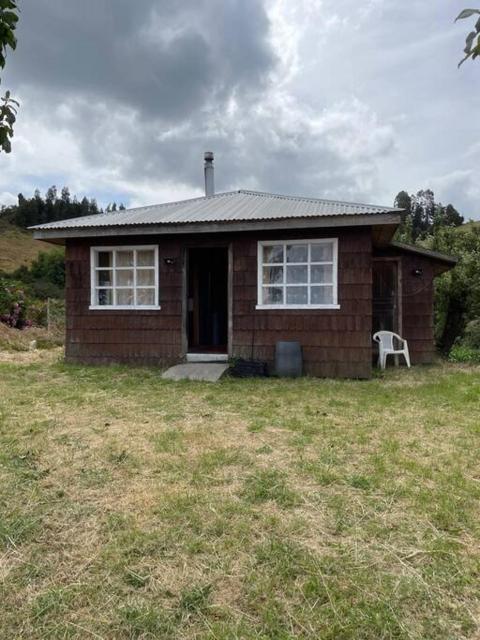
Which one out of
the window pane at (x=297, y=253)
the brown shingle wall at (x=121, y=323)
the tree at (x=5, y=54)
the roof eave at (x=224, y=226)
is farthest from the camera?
the brown shingle wall at (x=121, y=323)

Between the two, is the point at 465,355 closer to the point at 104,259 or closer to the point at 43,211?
the point at 104,259

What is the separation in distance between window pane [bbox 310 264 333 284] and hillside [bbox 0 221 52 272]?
19068 mm

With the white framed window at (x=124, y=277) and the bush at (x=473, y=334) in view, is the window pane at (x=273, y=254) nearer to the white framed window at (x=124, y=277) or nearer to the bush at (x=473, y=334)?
the white framed window at (x=124, y=277)

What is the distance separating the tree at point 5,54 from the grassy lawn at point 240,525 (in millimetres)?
1794

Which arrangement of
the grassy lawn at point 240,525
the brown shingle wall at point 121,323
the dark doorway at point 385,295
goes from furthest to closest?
the dark doorway at point 385,295 → the brown shingle wall at point 121,323 → the grassy lawn at point 240,525

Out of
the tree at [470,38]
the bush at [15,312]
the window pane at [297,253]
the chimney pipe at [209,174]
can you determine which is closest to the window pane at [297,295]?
the window pane at [297,253]

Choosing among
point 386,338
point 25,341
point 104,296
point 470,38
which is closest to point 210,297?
point 104,296

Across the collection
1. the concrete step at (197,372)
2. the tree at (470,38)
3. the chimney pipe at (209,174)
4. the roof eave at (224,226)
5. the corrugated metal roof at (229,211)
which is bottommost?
the concrete step at (197,372)

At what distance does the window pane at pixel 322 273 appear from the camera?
24.5 ft

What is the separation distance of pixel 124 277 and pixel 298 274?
325 centimetres

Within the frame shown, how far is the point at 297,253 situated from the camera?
24.9 ft

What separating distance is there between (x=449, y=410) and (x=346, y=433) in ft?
5.41

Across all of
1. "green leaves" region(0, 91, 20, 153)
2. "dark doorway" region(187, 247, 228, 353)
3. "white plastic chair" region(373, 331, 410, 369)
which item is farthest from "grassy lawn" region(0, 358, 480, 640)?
"dark doorway" region(187, 247, 228, 353)

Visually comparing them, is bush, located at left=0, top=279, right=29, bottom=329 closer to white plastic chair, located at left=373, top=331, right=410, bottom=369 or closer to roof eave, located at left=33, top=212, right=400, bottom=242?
roof eave, located at left=33, top=212, right=400, bottom=242
